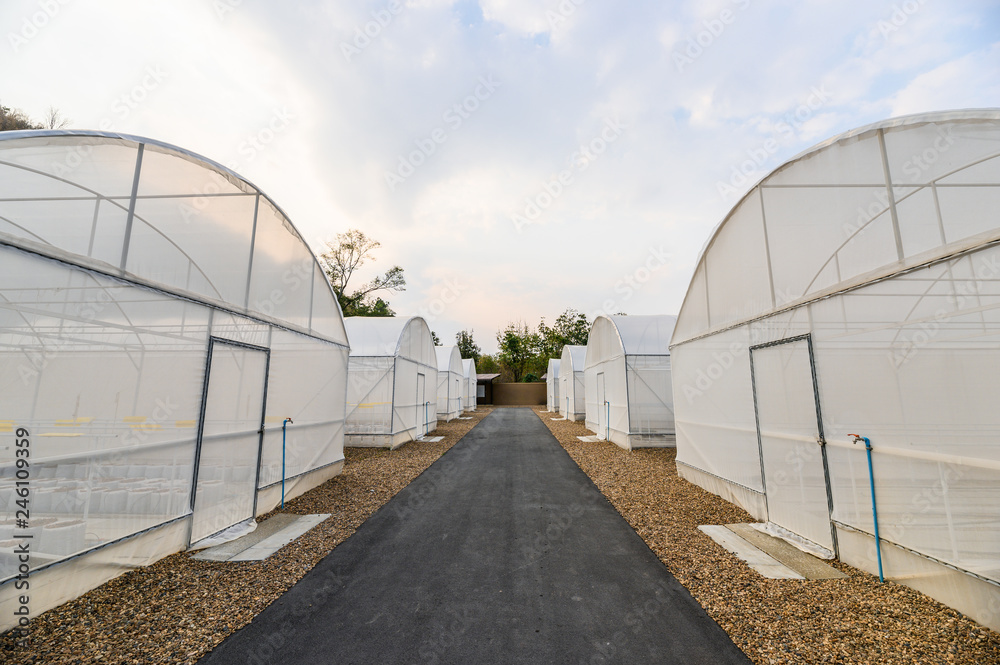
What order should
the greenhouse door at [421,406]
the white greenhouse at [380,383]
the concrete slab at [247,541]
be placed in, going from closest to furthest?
the concrete slab at [247,541]
the white greenhouse at [380,383]
the greenhouse door at [421,406]

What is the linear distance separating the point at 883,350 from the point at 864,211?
1.53m

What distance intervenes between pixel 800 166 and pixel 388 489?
28.3 ft

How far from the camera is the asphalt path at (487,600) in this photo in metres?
2.91

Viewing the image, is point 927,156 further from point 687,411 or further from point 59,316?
point 59,316

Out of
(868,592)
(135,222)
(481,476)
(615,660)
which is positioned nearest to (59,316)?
(135,222)

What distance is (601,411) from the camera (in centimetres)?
1541

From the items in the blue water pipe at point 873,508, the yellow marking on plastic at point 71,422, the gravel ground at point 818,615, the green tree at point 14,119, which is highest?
the green tree at point 14,119

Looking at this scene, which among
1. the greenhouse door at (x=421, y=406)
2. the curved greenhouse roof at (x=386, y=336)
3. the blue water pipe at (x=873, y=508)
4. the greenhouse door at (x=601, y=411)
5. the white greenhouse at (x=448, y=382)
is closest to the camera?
the blue water pipe at (x=873, y=508)

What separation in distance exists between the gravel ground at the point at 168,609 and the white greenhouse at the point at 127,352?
0.25m

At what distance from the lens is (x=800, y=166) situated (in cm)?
501

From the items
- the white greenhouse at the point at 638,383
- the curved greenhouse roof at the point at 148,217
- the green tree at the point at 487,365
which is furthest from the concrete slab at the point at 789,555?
the green tree at the point at 487,365

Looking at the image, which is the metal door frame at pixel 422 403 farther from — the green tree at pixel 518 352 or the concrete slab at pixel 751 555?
the green tree at pixel 518 352

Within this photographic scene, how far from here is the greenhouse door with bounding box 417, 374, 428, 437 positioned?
1547 cm

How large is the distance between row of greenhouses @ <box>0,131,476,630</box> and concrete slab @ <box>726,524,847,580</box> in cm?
715
